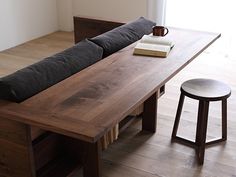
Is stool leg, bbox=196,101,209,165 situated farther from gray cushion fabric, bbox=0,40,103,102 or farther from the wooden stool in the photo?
gray cushion fabric, bbox=0,40,103,102

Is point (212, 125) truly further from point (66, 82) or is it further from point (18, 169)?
point (18, 169)

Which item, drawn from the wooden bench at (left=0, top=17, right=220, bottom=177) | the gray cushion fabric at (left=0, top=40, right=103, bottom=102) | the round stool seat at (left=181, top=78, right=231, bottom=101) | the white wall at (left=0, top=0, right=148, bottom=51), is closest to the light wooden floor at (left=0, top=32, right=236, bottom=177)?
the wooden bench at (left=0, top=17, right=220, bottom=177)

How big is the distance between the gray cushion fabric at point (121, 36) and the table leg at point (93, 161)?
680 millimetres

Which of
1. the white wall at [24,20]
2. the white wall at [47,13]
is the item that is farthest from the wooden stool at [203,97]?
the white wall at [24,20]

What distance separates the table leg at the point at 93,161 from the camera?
2.16 m

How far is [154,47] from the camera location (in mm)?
2469

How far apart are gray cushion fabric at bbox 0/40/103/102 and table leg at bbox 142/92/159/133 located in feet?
2.02

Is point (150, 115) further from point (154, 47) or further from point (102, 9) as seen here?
point (102, 9)

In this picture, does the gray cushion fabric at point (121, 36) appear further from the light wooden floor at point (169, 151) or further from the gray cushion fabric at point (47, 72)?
the light wooden floor at point (169, 151)

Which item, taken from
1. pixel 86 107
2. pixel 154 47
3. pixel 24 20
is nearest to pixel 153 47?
pixel 154 47

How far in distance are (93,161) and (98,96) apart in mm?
538

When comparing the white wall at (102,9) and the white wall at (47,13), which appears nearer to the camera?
the white wall at (47,13)

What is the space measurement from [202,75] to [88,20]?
134 centimetres

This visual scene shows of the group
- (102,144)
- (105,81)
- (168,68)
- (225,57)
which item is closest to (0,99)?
(105,81)
